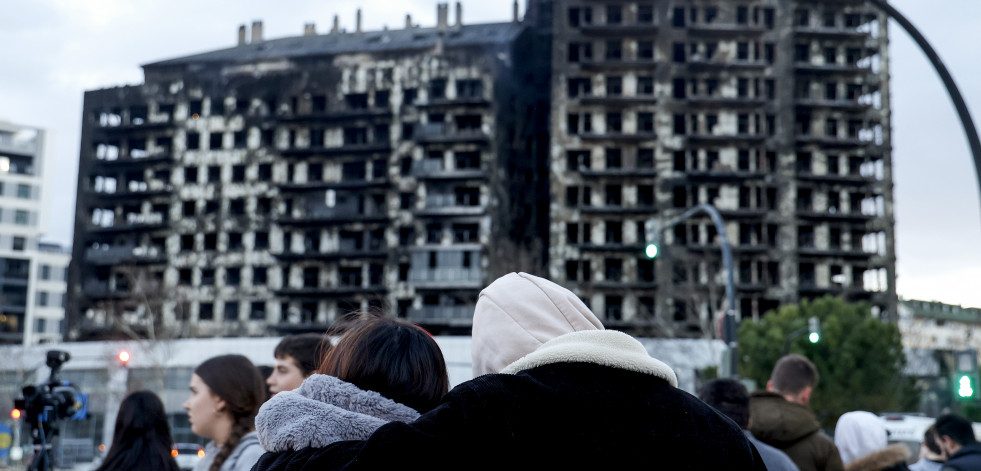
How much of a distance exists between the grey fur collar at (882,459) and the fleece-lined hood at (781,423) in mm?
1113

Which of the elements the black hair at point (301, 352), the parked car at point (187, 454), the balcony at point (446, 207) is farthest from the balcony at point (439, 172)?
the black hair at point (301, 352)

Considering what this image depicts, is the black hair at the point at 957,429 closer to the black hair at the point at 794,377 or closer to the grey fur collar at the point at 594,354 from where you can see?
the black hair at the point at 794,377

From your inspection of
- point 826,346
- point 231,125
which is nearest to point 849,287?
point 826,346

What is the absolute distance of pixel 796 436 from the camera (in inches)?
250

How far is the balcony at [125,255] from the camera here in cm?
7362

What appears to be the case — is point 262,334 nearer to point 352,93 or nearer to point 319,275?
point 319,275

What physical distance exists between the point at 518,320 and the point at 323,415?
1.87ft

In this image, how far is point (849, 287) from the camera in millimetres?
65125

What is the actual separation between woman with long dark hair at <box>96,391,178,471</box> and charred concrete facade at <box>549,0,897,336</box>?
193ft

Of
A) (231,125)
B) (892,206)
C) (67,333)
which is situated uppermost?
(231,125)

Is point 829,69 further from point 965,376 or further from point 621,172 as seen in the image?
point 965,376

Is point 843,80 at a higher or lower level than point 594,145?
higher

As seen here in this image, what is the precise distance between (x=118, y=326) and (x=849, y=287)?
4559 cm

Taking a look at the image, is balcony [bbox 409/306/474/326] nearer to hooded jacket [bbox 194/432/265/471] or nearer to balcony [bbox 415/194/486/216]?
balcony [bbox 415/194/486/216]
